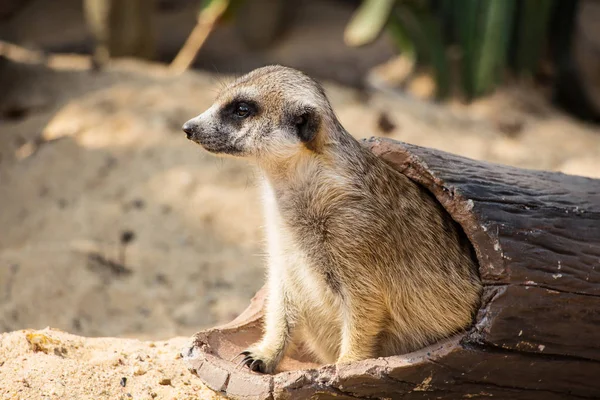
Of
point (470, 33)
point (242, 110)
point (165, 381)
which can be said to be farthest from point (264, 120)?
point (470, 33)

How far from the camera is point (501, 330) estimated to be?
2.17 meters

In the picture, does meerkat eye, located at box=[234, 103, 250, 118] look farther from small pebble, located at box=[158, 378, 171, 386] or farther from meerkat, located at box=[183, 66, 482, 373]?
small pebble, located at box=[158, 378, 171, 386]

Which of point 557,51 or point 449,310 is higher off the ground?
point 557,51

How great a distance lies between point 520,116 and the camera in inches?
275

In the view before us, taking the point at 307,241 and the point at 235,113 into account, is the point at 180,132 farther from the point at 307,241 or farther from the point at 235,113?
the point at 307,241

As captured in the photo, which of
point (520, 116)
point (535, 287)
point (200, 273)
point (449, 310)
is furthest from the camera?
point (520, 116)

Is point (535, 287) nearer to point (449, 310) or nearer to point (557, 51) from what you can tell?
point (449, 310)

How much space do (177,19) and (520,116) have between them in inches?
214

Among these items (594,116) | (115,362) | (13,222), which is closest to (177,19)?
(594,116)

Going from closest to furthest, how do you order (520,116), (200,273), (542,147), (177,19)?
(200,273)
(542,147)
(520,116)
(177,19)

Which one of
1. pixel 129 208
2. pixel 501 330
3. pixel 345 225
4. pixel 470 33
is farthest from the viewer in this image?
pixel 470 33

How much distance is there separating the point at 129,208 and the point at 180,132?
0.89 m

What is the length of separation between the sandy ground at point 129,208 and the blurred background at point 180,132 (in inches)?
0.5

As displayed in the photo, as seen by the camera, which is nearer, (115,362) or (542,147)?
(115,362)
